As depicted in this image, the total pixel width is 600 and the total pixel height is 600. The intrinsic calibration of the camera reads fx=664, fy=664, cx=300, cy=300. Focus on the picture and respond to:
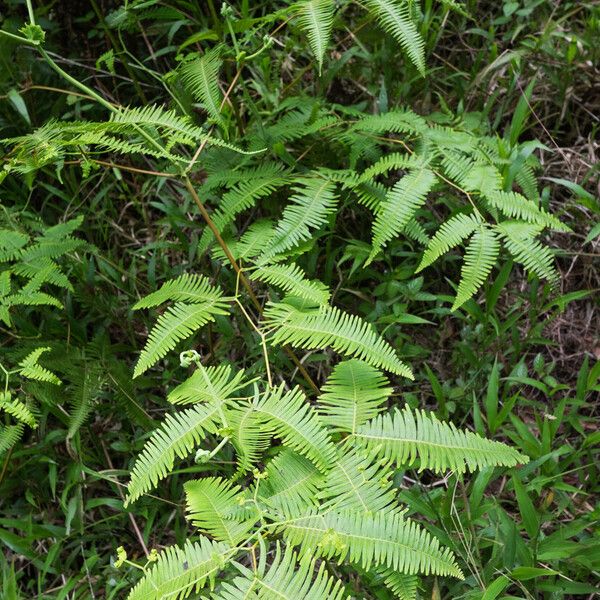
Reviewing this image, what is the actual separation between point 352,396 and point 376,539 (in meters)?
0.40

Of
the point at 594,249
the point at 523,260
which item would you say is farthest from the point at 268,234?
the point at 594,249

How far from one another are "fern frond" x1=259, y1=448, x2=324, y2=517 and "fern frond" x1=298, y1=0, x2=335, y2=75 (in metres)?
1.31

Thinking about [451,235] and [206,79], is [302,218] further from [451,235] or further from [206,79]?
[206,79]

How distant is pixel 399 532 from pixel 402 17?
5.81ft

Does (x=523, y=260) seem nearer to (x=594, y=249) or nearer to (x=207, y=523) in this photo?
(x=594, y=249)

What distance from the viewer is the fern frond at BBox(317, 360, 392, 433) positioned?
174 cm

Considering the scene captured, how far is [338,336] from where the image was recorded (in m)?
1.93

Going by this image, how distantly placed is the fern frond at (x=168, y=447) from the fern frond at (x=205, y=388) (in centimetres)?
5

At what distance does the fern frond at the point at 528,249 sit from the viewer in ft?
7.34

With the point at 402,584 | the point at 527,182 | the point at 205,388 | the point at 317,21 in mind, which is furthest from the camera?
the point at 527,182

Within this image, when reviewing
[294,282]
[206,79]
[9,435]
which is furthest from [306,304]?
[9,435]

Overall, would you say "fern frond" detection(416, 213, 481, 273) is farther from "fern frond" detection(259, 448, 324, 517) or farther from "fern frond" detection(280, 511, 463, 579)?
"fern frond" detection(280, 511, 463, 579)

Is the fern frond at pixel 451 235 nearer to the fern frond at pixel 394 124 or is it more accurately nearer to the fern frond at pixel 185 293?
the fern frond at pixel 394 124

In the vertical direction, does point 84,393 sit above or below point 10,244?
below
